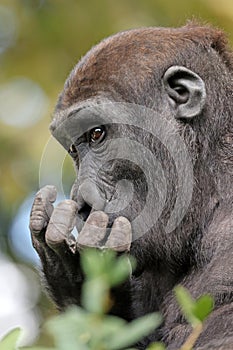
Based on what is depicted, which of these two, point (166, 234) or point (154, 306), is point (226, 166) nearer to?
point (166, 234)

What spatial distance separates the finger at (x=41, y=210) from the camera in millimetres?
3184

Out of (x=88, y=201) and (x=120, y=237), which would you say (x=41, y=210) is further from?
(x=120, y=237)

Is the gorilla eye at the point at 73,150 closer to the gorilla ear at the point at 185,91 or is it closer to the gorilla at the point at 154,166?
the gorilla at the point at 154,166

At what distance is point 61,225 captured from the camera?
9.89ft

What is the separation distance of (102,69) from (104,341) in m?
2.63

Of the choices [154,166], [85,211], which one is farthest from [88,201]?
[154,166]

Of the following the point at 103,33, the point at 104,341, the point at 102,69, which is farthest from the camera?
the point at 103,33

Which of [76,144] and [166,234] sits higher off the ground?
[76,144]

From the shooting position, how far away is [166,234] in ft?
11.0

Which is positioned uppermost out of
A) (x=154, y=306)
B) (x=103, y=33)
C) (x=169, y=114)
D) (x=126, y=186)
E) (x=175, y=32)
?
(x=103, y=33)

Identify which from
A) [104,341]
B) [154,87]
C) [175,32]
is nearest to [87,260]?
[104,341]

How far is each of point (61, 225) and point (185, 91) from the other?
86cm

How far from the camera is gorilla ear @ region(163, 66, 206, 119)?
345cm

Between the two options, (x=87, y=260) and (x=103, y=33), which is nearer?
(x=87, y=260)
